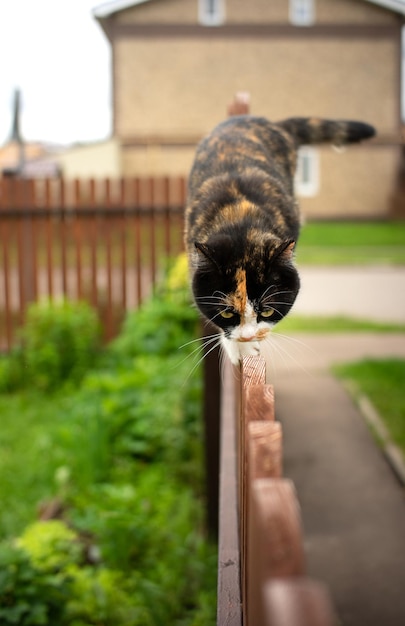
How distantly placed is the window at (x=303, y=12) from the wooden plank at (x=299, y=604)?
846 inches

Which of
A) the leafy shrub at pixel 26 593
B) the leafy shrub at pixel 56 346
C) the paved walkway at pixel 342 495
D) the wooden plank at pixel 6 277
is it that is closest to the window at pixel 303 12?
the wooden plank at pixel 6 277

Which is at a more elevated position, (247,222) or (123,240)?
(247,222)

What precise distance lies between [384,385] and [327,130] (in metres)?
2.96

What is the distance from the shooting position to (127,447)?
4.72 meters

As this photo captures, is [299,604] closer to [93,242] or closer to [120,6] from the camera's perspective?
[93,242]

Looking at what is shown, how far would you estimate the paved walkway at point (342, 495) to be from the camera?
3221 millimetres

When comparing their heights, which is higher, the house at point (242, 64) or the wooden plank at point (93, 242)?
the house at point (242, 64)

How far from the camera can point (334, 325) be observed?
820 centimetres

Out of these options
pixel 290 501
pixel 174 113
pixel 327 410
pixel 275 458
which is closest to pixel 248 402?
pixel 275 458

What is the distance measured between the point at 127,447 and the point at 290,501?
160 inches

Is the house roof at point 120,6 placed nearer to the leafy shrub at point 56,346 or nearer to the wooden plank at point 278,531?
the leafy shrub at point 56,346

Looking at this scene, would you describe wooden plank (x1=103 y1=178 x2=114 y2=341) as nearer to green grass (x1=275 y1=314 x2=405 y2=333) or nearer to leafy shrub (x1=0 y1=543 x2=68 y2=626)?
green grass (x1=275 y1=314 x2=405 y2=333)

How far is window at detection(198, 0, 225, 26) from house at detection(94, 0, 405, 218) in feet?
0.09

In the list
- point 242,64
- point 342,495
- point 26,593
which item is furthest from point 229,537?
point 242,64
